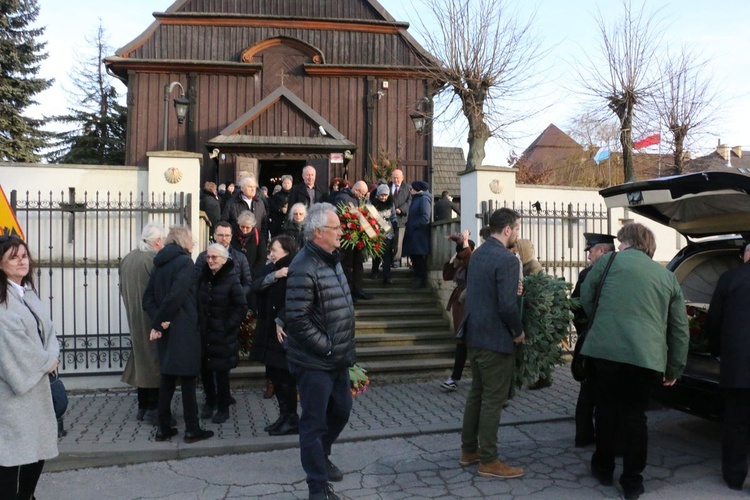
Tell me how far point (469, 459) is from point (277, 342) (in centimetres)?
198

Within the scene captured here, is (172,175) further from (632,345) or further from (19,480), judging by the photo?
(632,345)

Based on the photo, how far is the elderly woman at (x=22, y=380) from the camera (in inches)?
136

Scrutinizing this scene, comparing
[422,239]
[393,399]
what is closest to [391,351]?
[393,399]

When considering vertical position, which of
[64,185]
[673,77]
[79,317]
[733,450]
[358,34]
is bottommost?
[733,450]

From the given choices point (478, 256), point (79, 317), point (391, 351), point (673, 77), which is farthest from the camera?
point (673, 77)

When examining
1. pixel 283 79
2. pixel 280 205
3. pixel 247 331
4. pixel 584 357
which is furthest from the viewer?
pixel 283 79

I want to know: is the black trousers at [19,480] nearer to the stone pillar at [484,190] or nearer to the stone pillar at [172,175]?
the stone pillar at [172,175]

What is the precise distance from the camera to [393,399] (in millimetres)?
7059

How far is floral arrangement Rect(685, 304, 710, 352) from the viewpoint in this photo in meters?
5.25

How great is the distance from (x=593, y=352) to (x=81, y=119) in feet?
92.7

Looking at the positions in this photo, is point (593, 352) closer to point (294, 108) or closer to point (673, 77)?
point (294, 108)

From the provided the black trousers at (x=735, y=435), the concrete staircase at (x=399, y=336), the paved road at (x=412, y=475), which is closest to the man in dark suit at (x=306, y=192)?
the concrete staircase at (x=399, y=336)

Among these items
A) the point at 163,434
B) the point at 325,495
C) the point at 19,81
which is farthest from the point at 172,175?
the point at 19,81

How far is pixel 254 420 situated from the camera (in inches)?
242
